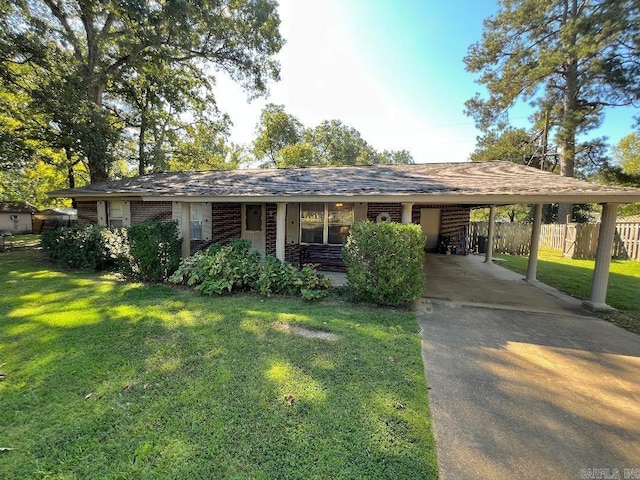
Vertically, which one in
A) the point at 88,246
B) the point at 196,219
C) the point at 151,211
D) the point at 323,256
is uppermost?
the point at 151,211

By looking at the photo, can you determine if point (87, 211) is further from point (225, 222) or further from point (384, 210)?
point (384, 210)

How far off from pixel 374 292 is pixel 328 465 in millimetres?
3781

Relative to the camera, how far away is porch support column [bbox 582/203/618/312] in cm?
573

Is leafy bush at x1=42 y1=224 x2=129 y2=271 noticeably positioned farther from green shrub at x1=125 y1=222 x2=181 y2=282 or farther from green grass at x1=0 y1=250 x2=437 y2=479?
green grass at x1=0 y1=250 x2=437 y2=479

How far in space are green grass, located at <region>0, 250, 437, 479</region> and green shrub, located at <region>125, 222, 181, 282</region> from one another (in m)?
2.06

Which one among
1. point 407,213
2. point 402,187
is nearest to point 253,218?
point 402,187

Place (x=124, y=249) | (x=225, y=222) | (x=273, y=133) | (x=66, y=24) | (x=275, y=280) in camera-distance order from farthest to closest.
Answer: (x=273, y=133) → (x=66, y=24) → (x=225, y=222) → (x=124, y=249) → (x=275, y=280)

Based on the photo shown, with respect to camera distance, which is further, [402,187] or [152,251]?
[152,251]

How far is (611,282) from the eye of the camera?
8.22 m

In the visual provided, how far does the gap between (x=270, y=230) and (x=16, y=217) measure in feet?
99.2

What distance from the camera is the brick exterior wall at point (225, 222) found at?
10555 millimetres

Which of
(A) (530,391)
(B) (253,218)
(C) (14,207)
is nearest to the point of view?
(A) (530,391)

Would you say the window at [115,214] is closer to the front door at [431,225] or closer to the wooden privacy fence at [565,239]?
the front door at [431,225]

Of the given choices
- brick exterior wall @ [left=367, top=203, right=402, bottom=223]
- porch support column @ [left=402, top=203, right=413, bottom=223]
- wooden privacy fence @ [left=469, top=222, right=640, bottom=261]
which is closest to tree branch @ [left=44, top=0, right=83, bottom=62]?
brick exterior wall @ [left=367, top=203, right=402, bottom=223]
